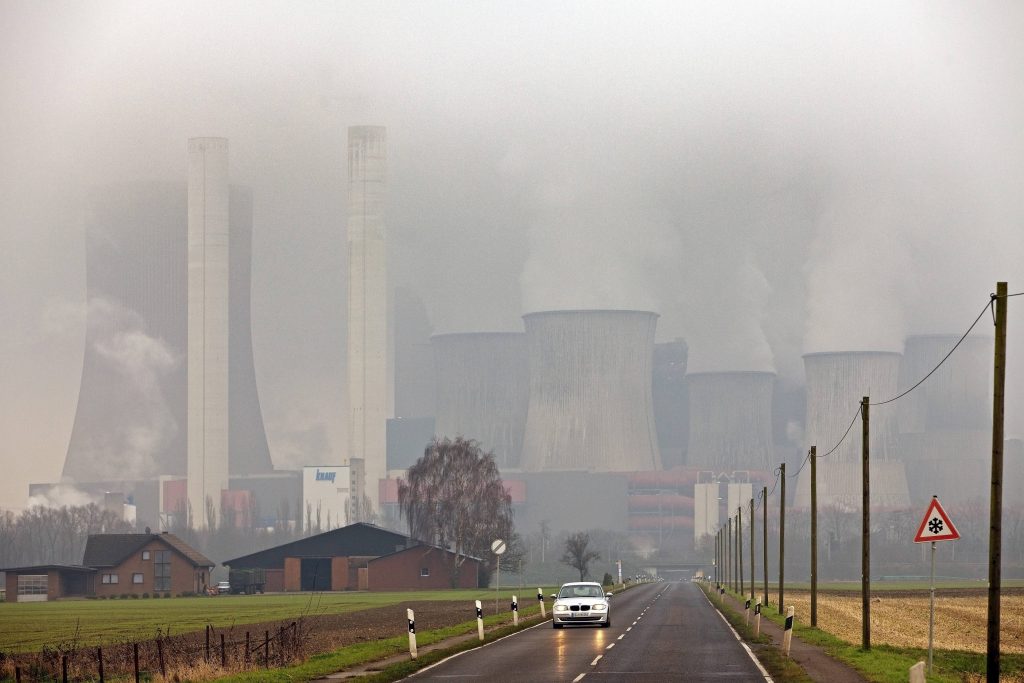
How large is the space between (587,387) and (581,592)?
123m

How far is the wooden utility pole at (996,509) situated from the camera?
22422mm

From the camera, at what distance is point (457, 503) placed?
389 ft

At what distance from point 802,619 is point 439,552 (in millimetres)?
60652

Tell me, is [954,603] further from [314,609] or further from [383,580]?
[383,580]

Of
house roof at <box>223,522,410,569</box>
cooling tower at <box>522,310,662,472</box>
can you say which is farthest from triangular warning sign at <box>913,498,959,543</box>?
cooling tower at <box>522,310,662,472</box>

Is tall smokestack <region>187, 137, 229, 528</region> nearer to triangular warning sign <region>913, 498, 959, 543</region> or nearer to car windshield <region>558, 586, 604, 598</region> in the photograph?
car windshield <region>558, 586, 604, 598</region>

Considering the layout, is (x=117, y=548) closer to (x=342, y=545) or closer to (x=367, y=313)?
(x=342, y=545)

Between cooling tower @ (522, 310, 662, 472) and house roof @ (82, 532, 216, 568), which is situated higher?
cooling tower @ (522, 310, 662, 472)

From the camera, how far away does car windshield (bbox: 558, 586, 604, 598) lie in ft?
149

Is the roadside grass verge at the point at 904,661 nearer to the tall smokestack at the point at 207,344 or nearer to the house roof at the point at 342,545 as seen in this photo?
the house roof at the point at 342,545

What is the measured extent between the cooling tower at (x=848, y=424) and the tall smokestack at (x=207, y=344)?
7291cm

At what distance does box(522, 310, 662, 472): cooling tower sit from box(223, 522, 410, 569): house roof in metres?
58.8

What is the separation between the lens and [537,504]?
190 m

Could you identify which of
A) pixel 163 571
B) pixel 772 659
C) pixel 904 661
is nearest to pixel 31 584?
pixel 163 571
